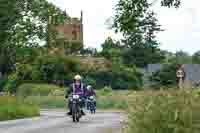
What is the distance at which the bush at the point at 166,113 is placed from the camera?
32.9ft

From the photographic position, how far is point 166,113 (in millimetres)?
10312

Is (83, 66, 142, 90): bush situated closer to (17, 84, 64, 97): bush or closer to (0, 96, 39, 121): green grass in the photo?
(17, 84, 64, 97): bush

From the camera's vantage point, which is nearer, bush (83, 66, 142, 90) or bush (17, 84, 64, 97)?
bush (17, 84, 64, 97)

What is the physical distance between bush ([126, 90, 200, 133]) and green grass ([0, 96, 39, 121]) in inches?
728

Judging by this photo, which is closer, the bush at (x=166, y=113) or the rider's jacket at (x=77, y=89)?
the bush at (x=166, y=113)

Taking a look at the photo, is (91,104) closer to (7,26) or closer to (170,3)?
(7,26)

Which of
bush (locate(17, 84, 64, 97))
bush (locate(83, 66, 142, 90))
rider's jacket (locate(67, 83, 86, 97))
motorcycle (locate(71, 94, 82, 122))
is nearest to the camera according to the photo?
motorcycle (locate(71, 94, 82, 122))

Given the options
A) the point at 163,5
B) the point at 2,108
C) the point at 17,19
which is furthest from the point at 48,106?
the point at 163,5

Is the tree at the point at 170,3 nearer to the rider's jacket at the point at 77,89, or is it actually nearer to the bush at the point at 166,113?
the bush at the point at 166,113

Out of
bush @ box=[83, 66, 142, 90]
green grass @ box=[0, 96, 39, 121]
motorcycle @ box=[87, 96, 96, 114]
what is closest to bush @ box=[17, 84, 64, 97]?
bush @ box=[83, 66, 142, 90]

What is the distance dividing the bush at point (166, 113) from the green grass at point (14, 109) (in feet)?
60.7

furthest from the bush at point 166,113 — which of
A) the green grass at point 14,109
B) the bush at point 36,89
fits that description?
the bush at point 36,89

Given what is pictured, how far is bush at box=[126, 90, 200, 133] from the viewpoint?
10.0 m

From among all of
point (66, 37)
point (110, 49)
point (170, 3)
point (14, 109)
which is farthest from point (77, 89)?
point (110, 49)
